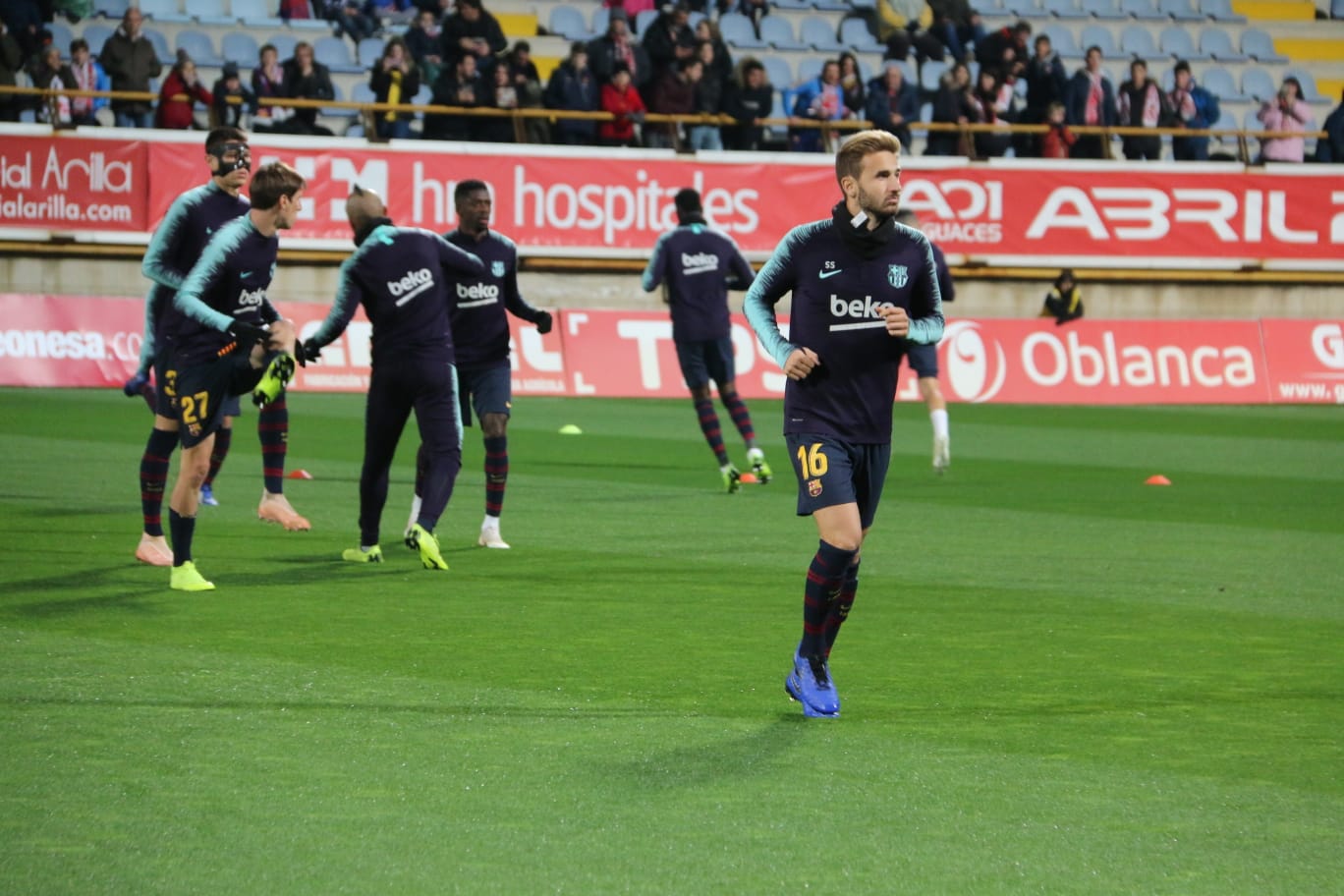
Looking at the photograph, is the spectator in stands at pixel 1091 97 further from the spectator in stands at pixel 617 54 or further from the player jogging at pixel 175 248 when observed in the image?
the player jogging at pixel 175 248

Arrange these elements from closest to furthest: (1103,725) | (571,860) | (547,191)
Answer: (571,860) → (1103,725) → (547,191)

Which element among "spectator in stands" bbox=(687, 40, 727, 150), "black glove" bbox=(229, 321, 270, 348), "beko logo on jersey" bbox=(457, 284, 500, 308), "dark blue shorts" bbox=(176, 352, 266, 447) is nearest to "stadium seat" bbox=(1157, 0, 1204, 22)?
"spectator in stands" bbox=(687, 40, 727, 150)

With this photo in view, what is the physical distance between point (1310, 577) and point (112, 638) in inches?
260

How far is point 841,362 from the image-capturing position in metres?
7.07

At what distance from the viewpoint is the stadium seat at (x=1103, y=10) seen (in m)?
33.4

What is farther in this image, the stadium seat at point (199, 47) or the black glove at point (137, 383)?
the stadium seat at point (199, 47)

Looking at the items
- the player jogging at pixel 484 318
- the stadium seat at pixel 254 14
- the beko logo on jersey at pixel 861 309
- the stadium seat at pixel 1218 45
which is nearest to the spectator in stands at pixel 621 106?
the stadium seat at pixel 254 14

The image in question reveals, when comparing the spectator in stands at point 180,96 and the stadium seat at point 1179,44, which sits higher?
the stadium seat at point 1179,44

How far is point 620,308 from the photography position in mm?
27375

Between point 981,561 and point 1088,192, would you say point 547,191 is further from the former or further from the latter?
point 981,561

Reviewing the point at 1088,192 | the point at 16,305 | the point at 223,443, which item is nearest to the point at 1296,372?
the point at 1088,192

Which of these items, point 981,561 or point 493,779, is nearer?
point 493,779

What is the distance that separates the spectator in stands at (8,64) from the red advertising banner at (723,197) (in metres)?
0.58

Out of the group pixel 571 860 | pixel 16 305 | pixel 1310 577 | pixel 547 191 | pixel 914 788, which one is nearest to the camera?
pixel 571 860
